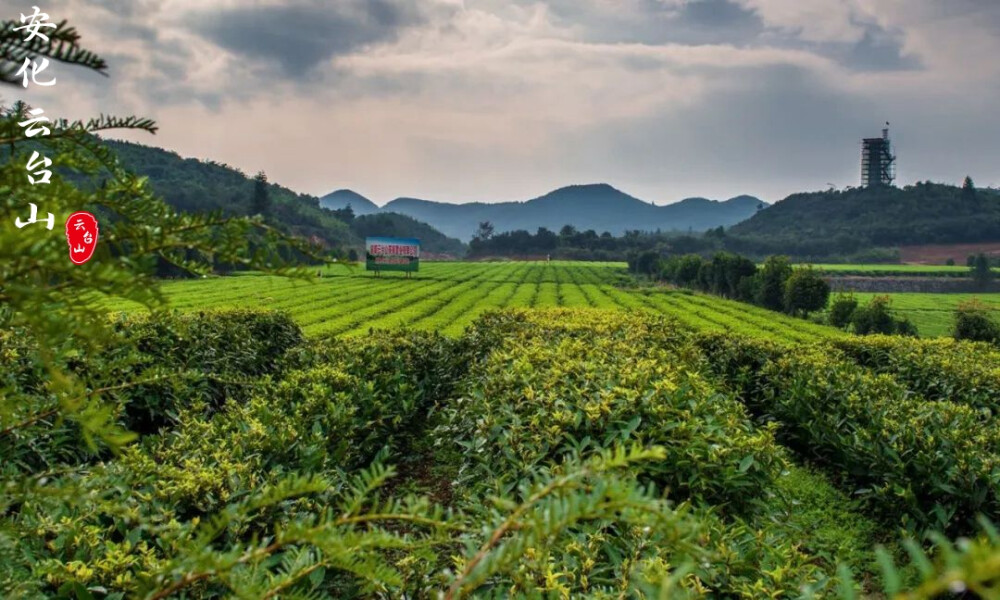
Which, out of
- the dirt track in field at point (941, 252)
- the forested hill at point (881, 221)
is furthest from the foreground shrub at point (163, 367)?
the forested hill at point (881, 221)

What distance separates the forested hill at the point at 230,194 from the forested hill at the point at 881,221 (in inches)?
2624

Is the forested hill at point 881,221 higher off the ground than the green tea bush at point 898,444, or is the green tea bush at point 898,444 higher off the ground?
the forested hill at point 881,221

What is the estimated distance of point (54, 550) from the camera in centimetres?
232

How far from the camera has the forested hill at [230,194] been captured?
78375 mm

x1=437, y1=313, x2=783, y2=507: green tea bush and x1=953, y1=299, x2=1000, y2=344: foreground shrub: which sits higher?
x1=437, y1=313, x2=783, y2=507: green tea bush

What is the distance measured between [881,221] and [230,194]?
102118mm

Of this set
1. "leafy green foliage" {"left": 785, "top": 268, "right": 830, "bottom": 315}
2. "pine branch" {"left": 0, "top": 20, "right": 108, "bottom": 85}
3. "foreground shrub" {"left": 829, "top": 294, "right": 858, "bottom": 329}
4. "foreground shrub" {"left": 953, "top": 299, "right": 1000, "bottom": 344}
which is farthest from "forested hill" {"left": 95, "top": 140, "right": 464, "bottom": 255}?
"pine branch" {"left": 0, "top": 20, "right": 108, "bottom": 85}

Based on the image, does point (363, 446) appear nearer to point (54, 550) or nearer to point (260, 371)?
point (54, 550)

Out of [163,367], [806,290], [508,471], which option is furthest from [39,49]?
[806,290]

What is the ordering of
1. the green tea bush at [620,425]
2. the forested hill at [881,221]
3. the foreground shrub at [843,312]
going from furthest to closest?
the forested hill at [881,221]
the foreground shrub at [843,312]
the green tea bush at [620,425]

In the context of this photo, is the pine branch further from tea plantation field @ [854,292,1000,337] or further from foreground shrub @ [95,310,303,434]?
tea plantation field @ [854,292,1000,337]

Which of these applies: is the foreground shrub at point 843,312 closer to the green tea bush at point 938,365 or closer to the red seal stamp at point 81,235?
the green tea bush at point 938,365

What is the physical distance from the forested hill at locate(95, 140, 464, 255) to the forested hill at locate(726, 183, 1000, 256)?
66.6 metres

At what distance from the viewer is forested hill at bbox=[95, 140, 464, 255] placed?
257 ft
